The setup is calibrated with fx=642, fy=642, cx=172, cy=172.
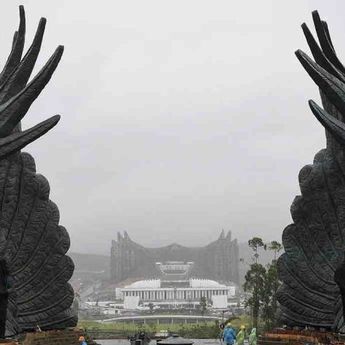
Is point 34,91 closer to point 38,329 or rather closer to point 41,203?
point 41,203

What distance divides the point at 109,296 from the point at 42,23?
135 meters

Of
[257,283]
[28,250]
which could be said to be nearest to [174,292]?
[257,283]

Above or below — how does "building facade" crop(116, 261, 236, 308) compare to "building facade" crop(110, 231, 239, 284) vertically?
below

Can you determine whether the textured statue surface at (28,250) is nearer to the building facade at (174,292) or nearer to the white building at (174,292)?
the building facade at (174,292)

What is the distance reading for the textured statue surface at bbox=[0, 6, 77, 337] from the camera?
14.8 m

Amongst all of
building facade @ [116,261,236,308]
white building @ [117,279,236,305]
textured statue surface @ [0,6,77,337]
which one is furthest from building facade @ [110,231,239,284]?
textured statue surface @ [0,6,77,337]

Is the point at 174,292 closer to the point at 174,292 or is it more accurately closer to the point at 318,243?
the point at 174,292

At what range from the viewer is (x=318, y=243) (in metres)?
16.5

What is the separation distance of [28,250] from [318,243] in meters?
7.54

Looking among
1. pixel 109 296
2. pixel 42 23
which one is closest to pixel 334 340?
pixel 42 23

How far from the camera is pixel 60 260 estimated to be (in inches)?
688

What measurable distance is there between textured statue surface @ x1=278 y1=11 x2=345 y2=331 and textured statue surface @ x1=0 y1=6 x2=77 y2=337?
599 centimetres

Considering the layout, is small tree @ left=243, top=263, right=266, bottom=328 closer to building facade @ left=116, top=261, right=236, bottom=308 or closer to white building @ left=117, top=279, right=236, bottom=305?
building facade @ left=116, top=261, right=236, bottom=308

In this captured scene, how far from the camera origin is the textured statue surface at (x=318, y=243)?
15898 millimetres
